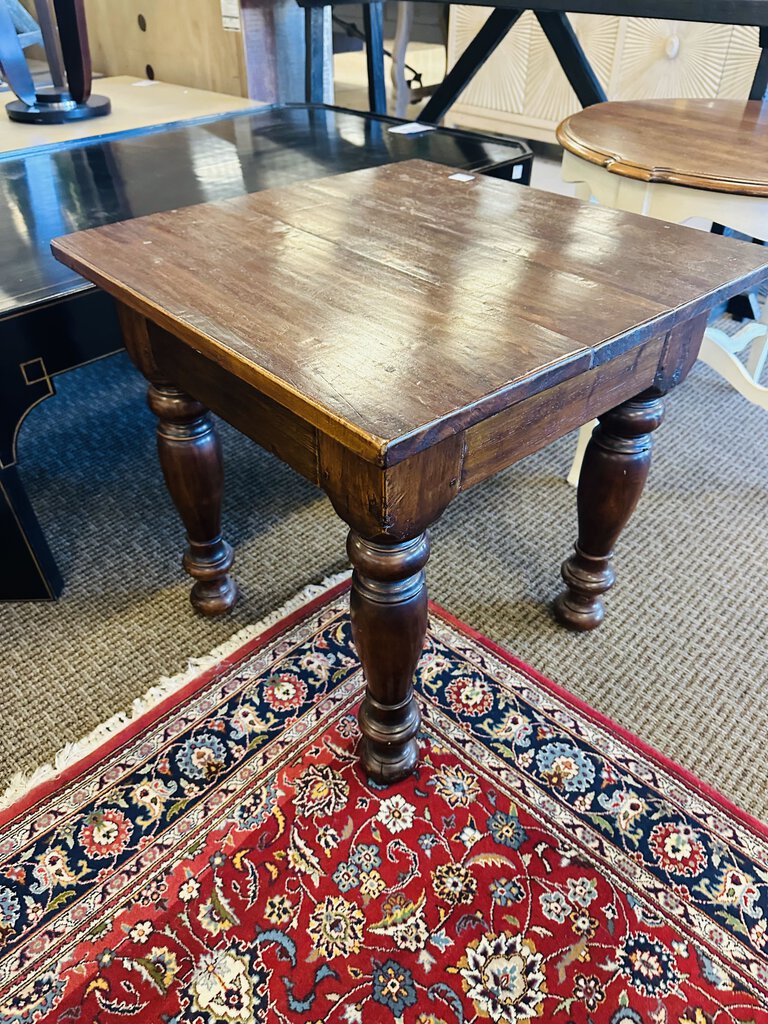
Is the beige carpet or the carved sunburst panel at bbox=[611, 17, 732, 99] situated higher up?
the carved sunburst panel at bbox=[611, 17, 732, 99]

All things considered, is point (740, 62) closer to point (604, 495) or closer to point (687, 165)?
point (687, 165)

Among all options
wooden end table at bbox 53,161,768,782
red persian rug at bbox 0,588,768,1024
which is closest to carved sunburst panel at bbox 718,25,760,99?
wooden end table at bbox 53,161,768,782

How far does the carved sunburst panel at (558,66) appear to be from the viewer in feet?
10.4

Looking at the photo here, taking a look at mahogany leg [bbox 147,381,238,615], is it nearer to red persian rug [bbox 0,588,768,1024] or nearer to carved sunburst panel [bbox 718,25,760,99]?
red persian rug [bbox 0,588,768,1024]

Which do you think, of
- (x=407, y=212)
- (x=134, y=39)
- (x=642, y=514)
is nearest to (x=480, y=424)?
(x=407, y=212)

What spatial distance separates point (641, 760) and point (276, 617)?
588mm

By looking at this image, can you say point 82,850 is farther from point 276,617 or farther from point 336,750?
point 276,617

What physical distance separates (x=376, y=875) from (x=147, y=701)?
1.38ft

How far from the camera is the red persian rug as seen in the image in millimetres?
763

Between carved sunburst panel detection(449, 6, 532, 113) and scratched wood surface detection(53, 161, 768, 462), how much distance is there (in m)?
3.00

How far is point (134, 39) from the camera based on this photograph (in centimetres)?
250

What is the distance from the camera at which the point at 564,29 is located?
174 centimetres

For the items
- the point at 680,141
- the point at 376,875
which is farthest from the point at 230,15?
the point at 376,875

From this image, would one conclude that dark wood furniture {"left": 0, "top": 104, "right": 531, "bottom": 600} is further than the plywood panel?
No
